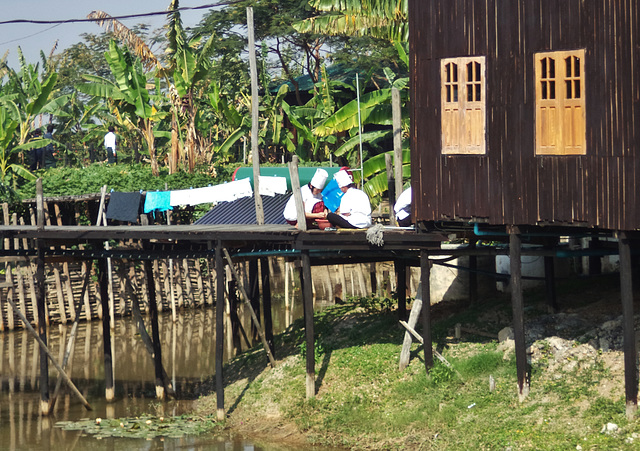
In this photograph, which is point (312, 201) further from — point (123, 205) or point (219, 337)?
point (123, 205)

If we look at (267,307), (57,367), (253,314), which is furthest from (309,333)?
(57,367)

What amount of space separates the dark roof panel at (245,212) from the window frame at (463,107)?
5429 millimetres

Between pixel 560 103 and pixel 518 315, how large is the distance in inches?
133

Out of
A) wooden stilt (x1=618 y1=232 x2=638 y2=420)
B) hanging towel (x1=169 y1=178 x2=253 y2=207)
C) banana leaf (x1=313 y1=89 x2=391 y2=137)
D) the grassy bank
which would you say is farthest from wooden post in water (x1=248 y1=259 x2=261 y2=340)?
wooden stilt (x1=618 y1=232 x2=638 y2=420)

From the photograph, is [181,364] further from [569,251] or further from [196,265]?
[569,251]

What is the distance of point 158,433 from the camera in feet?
54.4

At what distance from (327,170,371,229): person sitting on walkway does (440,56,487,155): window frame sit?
2.01 m

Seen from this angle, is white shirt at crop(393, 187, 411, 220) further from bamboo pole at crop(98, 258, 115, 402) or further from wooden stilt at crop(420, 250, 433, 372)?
bamboo pole at crop(98, 258, 115, 402)

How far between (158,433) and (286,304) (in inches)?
487

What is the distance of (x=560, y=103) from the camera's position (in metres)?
14.2

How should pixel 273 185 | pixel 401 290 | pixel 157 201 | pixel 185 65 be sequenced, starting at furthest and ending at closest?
pixel 185 65
pixel 157 201
pixel 273 185
pixel 401 290

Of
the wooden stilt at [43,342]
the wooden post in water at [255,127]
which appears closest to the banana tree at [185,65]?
the wooden post in water at [255,127]

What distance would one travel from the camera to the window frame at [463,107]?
15.0 metres

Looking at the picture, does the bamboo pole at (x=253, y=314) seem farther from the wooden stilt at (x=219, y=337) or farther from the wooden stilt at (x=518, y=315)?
the wooden stilt at (x=518, y=315)
